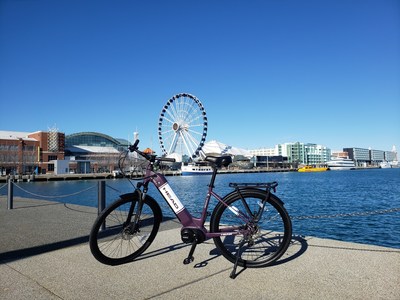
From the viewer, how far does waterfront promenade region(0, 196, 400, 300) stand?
307 centimetres

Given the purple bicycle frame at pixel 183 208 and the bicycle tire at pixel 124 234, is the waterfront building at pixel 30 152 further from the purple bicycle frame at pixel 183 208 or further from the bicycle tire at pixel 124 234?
the purple bicycle frame at pixel 183 208

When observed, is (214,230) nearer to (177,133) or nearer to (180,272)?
(180,272)

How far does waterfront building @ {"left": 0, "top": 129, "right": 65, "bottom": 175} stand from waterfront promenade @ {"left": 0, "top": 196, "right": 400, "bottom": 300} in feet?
279

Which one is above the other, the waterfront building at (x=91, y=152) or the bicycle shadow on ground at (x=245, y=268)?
the waterfront building at (x=91, y=152)

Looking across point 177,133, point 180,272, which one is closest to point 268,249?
point 180,272

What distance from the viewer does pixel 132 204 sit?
13.9 ft

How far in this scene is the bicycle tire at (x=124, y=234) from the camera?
390 cm

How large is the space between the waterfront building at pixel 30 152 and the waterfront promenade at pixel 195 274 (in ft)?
279

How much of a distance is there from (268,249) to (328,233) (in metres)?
8.00

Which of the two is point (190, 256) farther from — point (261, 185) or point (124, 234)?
point (261, 185)

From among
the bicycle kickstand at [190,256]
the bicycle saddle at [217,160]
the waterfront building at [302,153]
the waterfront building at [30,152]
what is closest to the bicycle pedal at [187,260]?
the bicycle kickstand at [190,256]

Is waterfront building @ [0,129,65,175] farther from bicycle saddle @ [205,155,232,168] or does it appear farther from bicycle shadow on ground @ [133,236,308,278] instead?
bicycle saddle @ [205,155,232,168]

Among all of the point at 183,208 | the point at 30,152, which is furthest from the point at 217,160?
the point at 30,152

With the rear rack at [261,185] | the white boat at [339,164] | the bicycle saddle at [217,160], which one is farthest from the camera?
the white boat at [339,164]
